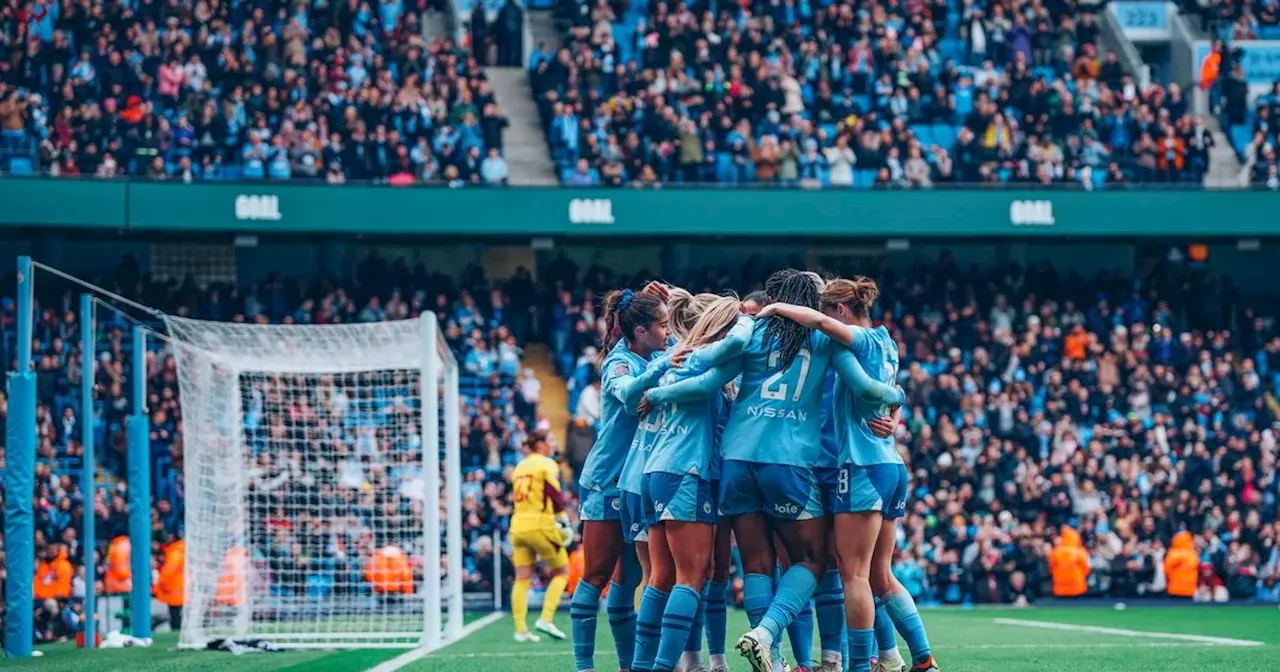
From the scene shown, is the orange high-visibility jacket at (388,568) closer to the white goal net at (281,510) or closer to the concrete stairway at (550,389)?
the white goal net at (281,510)

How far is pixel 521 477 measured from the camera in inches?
599

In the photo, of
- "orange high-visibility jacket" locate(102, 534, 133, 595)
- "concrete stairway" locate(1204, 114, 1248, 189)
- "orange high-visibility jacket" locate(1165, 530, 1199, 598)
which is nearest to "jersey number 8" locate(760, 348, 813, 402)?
"orange high-visibility jacket" locate(102, 534, 133, 595)

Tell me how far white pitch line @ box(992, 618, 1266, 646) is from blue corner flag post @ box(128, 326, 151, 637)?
28.4 feet

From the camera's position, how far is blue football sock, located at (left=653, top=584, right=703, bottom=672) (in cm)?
827

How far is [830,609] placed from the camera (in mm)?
8867

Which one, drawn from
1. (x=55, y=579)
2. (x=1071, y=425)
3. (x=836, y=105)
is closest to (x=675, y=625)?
(x=55, y=579)

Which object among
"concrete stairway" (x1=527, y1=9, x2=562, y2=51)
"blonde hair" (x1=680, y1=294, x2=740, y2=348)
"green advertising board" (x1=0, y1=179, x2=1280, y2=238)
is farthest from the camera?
"concrete stairway" (x1=527, y1=9, x2=562, y2=51)

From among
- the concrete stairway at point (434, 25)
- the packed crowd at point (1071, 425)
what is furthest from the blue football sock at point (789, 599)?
the concrete stairway at point (434, 25)

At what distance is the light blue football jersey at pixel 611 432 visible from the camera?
9.11 metres

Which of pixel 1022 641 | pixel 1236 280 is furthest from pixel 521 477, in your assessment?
pixel 1236 280

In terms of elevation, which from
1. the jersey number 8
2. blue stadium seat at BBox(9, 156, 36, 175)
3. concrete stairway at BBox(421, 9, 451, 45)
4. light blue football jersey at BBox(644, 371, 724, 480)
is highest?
concrete stairway at BBox(421, 9, 451, 45)

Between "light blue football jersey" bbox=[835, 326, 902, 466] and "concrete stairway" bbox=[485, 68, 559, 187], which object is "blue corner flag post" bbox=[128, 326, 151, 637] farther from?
"concrete stairway" bbox=[485, 68, 559, 187]

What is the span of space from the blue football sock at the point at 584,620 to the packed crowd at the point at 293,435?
861 cm

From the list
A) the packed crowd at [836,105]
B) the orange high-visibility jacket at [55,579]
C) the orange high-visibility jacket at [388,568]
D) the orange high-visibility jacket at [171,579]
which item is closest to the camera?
the orange high-visibility jacket at [388,568]
